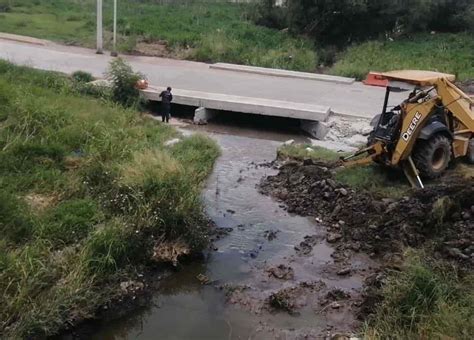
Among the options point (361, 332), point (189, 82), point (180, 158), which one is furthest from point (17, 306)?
point (189, 82)

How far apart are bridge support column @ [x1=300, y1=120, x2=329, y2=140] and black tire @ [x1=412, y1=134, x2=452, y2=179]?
4.92m

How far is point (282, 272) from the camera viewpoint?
9039 millimetres

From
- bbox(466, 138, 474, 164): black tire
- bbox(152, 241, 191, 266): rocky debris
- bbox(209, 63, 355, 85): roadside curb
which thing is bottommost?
bbox(152, 241, 191, 266): rocky debris

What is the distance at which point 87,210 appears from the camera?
352 inches

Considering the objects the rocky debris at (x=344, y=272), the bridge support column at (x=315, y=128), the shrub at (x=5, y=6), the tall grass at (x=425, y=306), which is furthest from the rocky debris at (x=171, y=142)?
the shrub at (x=5, y=6)

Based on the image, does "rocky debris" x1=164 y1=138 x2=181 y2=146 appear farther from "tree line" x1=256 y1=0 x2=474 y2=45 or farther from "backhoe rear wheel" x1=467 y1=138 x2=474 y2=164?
"tree line" x1=256 y1=0 x2=474 y2=45

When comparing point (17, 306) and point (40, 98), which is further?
point (40, 98)

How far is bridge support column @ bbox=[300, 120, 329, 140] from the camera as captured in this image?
1644cm

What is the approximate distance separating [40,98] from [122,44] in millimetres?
12197

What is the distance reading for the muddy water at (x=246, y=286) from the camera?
7586mm

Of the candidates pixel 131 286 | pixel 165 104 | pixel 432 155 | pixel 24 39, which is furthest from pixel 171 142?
pixel 24 39

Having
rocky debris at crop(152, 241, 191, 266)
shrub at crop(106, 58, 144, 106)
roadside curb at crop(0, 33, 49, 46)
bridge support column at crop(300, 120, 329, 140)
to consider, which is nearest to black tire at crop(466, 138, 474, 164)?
bridge support column at crop(300, 120, 329, 140)

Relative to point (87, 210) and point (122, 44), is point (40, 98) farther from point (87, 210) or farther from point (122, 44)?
point (122, 44)

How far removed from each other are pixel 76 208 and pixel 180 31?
20.9 m
